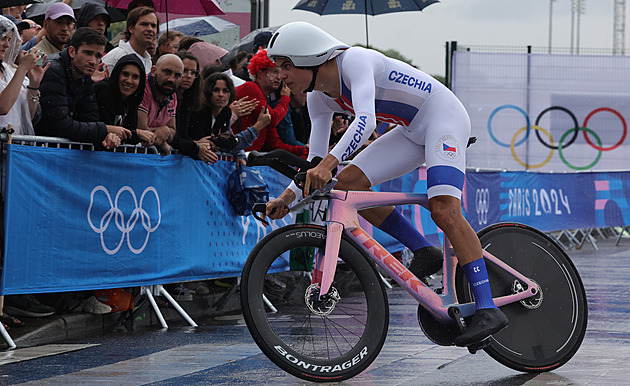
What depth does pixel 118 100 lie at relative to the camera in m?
8.70

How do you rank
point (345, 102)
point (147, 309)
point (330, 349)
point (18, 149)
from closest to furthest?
1. point (330, 349)
2. point (345, 102)
3. point (18, 149)
4. point (147, 309)

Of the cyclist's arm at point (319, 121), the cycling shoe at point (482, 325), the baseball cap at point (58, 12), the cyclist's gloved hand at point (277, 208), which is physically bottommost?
the cycling shoe at point (482, 325)

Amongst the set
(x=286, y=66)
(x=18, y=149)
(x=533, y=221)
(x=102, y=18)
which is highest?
(x=102, y=18)

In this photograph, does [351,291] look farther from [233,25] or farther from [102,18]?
[233,25]

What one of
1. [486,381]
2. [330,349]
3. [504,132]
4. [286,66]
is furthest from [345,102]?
[504,132]

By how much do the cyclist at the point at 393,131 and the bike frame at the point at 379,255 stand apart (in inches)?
5.1

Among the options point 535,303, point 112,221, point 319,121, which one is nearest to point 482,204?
point 112,221

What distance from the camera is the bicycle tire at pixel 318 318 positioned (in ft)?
17.2

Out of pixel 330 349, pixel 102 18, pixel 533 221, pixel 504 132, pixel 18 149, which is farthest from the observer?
pixel 504 132

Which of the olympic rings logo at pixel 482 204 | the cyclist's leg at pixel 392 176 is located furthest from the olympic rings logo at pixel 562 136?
the cyclist's leg at pixel 392 176

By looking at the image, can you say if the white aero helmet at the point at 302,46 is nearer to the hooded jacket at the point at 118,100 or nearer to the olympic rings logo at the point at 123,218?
the olympic rings logo at the point at 123,218

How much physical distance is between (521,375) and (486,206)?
1056cm

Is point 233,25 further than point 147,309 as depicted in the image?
Yes

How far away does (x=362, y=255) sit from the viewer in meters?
5.50
